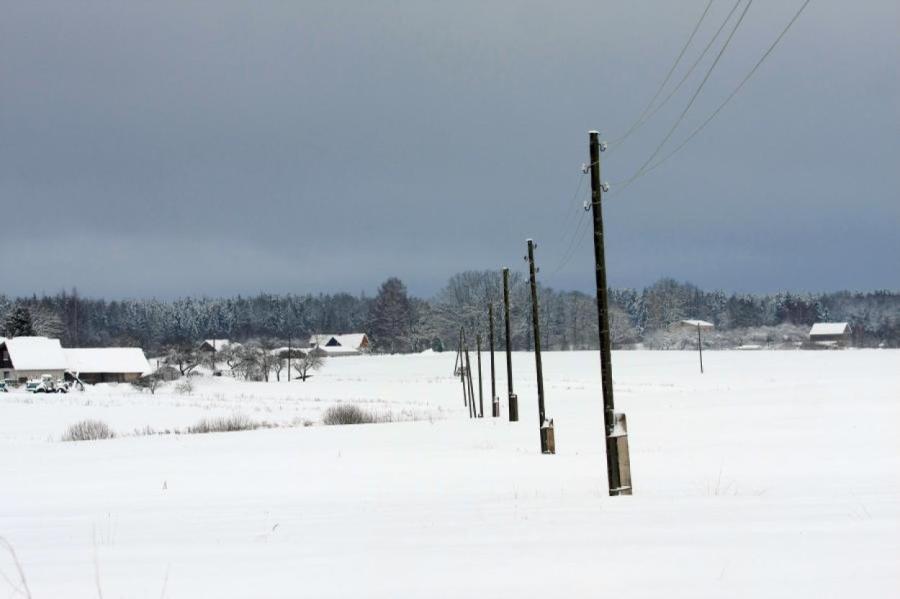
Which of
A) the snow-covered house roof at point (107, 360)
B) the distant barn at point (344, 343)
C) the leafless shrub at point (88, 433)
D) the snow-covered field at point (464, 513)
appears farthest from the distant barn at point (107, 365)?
the snow-covered field at point (464, 513)

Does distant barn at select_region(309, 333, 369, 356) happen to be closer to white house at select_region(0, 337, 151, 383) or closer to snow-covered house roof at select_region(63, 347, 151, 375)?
snow-covered house roof at select_region(63, 347, 151, 375)

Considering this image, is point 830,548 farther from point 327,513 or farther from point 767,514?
point 327,513

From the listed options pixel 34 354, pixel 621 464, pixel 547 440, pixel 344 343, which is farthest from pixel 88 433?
pixel 344 343

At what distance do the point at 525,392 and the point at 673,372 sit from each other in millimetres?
26695

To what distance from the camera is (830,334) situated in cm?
16725

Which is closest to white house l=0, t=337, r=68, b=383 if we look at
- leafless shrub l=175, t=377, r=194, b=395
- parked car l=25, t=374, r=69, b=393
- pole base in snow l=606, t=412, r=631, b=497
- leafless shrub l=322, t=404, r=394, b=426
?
parked car l=25, t=374, r=69, b=393

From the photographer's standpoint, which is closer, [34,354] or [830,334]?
[34,354]

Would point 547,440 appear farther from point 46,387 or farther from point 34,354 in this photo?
point 34,354

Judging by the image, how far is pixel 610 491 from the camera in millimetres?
12070

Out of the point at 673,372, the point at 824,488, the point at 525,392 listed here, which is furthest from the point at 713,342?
the point at 824,488

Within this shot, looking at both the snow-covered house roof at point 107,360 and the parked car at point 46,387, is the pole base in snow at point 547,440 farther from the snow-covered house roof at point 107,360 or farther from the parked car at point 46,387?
the snow-covered house roof at point 107,360

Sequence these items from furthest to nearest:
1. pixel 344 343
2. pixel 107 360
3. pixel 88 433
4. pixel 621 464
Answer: pixel 344 343
pixel 107 360
pixel 88 433
pixel 621 464

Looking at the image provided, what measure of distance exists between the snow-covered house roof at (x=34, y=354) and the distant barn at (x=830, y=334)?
134m

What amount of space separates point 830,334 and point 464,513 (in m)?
175
